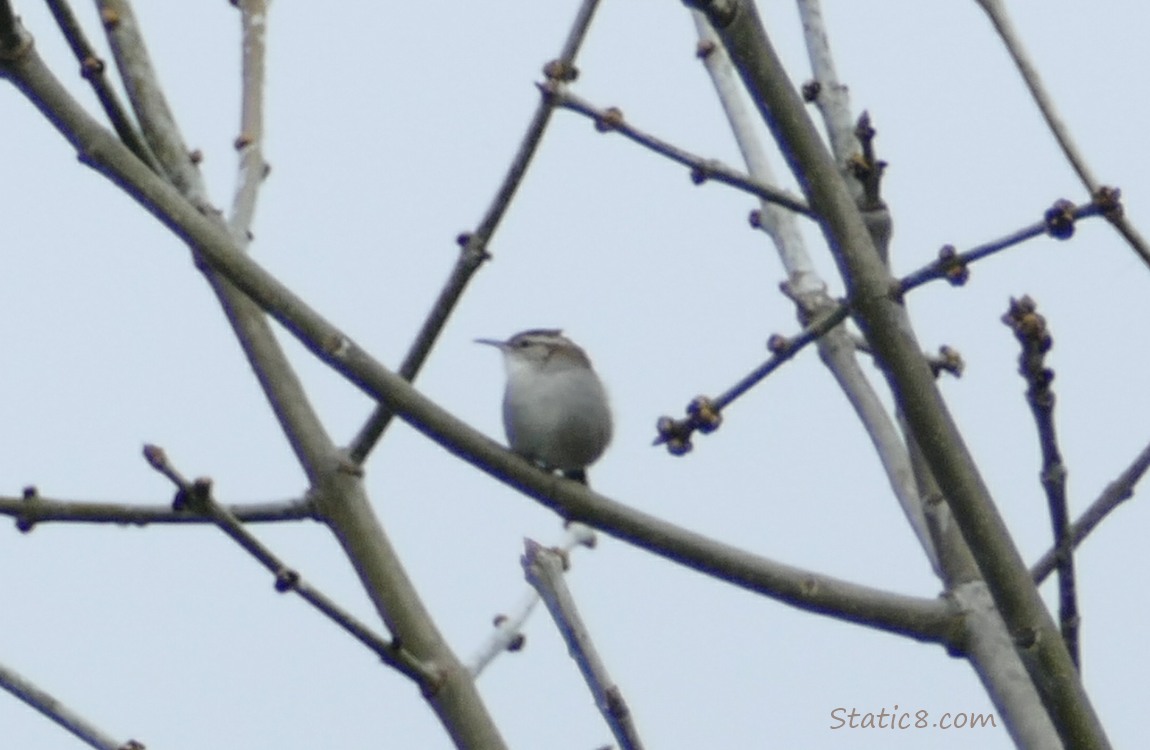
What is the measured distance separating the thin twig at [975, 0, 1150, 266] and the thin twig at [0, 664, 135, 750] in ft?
5.36

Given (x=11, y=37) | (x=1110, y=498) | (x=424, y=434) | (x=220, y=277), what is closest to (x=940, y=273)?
(x=1110, y=498)

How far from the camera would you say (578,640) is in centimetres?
254

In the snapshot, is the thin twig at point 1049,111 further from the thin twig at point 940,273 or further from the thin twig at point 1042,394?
the thin twig at point 1042,394

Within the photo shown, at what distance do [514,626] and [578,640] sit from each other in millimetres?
476

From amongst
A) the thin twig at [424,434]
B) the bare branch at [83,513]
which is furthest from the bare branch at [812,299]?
the bare branch at [83,513]

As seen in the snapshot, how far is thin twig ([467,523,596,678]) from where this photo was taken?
2889 mm

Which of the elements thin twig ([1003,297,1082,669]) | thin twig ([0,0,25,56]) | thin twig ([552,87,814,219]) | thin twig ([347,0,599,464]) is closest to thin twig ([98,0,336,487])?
thin twig ([347,0,599,464])

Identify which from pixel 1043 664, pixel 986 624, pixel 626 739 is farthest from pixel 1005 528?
pixel 626 739

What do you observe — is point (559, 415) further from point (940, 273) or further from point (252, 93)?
point (940, 273)

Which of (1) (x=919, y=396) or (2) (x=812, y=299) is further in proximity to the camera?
(2) (x=812, y=299)

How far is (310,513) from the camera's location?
→ 2584 mm

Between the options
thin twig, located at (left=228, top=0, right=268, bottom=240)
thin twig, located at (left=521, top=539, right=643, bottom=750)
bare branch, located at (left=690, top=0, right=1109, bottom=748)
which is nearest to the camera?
bare branch, located at (left=690, top=0, right=1109, bottom=748)

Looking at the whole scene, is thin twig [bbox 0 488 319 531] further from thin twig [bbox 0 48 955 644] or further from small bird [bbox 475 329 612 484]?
small bird [bbox 475 329 612 484]

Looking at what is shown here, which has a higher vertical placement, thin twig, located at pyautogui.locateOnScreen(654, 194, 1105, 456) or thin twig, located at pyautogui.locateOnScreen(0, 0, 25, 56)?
thin twig, located at pyautogui.locateOnScreen(0, 0, 25, 56)
